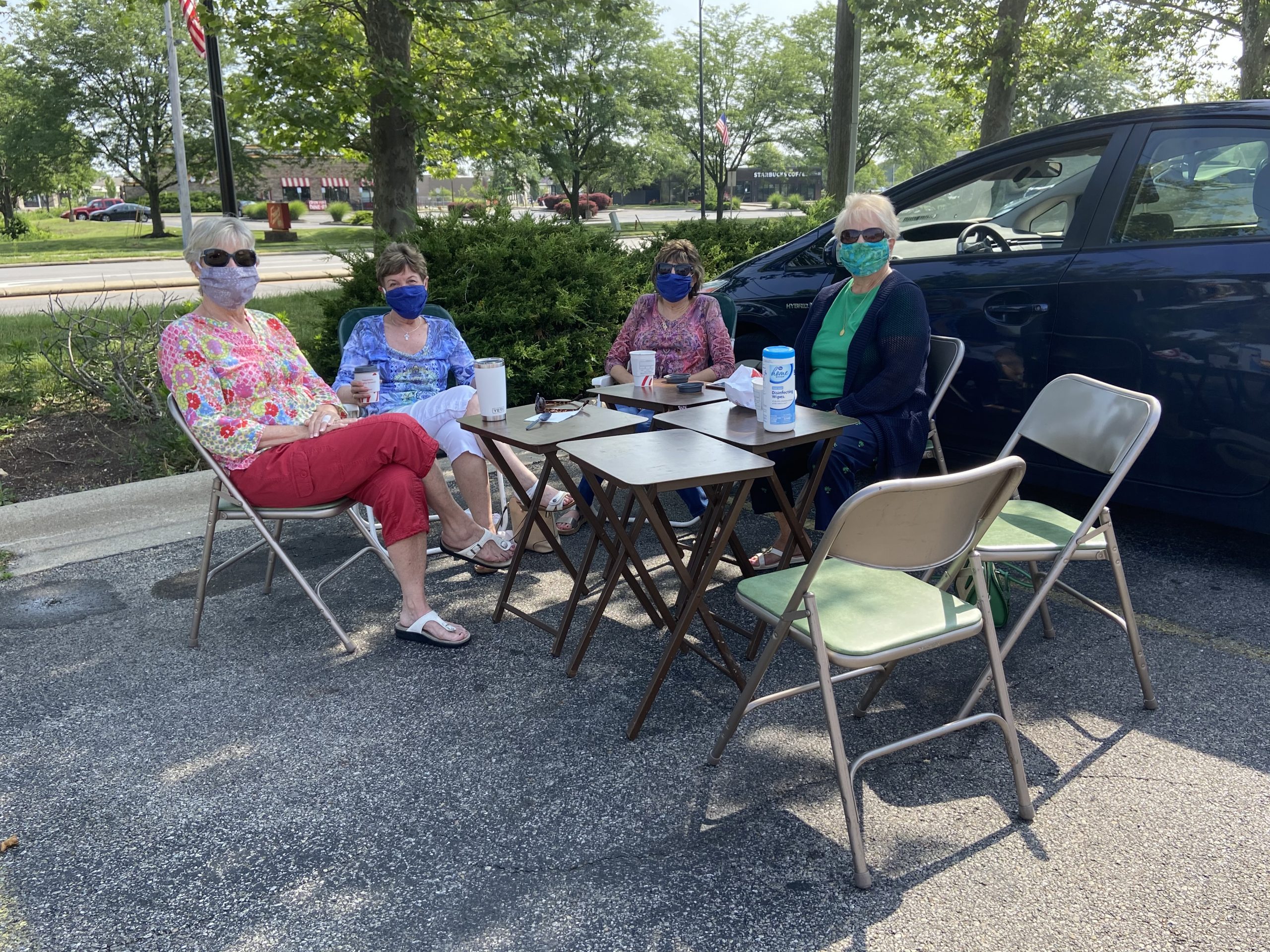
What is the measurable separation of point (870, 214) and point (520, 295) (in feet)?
11.7

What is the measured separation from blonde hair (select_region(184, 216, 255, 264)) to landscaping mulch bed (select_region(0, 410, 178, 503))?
2723 millimetres

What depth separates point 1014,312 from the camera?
4262mm

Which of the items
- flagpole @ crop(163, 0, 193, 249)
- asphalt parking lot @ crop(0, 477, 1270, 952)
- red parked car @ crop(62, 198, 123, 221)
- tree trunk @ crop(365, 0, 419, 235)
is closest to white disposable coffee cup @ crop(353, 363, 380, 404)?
asphalt parking lot @ crop(0, 477, 1270, 952)

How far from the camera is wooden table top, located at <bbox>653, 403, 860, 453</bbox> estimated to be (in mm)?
3225

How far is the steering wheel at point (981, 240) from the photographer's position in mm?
4504

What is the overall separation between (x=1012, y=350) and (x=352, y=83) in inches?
321

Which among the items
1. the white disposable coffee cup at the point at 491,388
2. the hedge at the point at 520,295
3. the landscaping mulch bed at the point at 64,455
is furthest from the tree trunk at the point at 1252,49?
the landscaping mulch bed at the point at 64,455

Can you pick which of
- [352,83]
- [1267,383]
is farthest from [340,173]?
[1267,383]

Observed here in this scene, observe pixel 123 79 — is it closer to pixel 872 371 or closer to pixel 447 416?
pixel 447 416

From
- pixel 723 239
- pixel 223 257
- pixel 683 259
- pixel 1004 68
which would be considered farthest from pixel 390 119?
pixel 1004 68

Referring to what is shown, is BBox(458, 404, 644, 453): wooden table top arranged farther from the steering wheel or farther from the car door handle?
the steering wheel

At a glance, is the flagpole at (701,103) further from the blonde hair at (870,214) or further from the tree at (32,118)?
the blonde hair at (870,214)

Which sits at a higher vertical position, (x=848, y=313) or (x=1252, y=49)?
(x=1252, y=49)

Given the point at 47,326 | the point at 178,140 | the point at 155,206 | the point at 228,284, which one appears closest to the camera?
the point at 228,284
